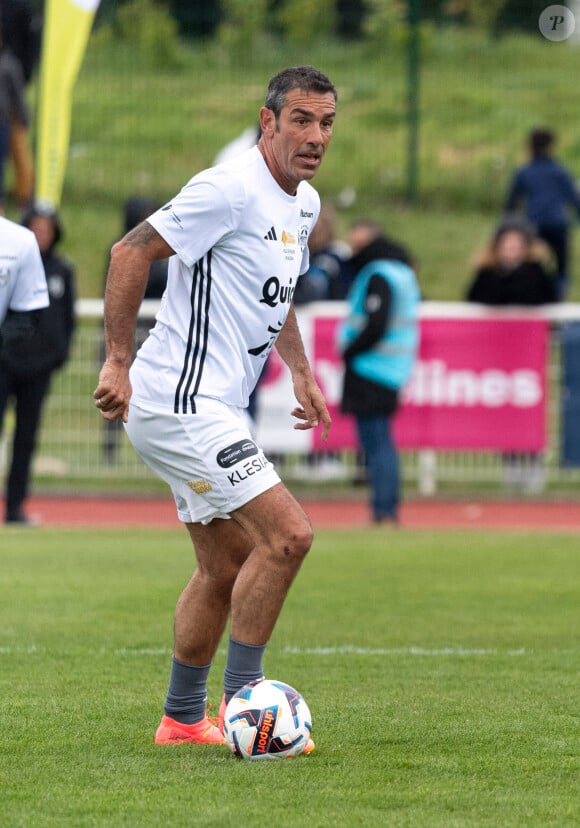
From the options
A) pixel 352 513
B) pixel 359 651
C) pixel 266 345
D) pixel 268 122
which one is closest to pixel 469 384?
pixel 352 513

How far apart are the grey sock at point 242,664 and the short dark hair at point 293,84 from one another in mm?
1828

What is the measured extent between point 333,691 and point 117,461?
9.64m

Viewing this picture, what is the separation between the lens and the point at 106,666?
7.40m

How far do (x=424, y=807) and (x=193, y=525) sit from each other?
142cm

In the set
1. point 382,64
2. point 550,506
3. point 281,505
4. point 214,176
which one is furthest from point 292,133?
point 382,64

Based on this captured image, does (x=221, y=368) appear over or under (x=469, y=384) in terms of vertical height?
over

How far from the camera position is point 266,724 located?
17.9ft

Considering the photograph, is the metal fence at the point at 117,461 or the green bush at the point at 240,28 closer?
the metal fence at the point at 117,461

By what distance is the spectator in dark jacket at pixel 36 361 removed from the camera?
13.0 m

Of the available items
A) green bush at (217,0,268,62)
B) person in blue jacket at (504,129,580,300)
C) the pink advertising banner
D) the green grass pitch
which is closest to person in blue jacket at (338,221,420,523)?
the green grass pitch

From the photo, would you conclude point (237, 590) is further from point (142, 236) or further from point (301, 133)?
point (301, 133)

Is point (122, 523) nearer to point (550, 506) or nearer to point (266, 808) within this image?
point (550, 506)

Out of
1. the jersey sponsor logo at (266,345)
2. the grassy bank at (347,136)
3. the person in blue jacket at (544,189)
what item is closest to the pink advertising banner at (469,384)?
the person in blue jacket at (544,189)

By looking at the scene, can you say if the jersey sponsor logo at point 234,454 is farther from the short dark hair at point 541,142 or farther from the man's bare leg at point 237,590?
the short dark hair at point 541,142
